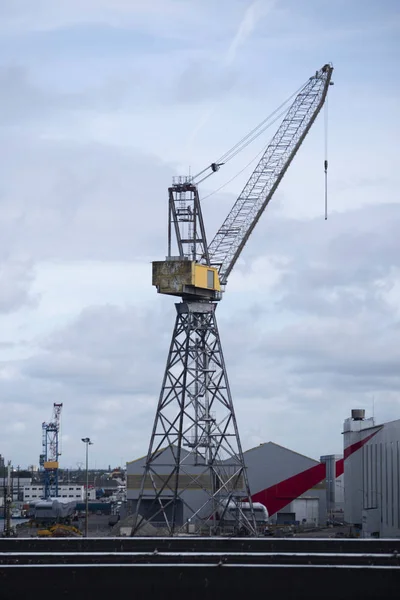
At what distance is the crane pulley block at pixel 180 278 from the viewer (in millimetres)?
104500

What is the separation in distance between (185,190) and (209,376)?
18.8 metres

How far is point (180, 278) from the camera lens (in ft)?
343

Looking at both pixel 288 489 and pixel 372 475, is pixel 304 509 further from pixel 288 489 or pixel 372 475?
pixel 372 475

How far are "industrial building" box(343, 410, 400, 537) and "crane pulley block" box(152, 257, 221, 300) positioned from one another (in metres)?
29.1

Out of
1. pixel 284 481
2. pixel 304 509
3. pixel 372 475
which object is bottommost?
pixel 304 509

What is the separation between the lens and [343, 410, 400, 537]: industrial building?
387 feet

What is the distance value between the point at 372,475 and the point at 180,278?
134 ft
